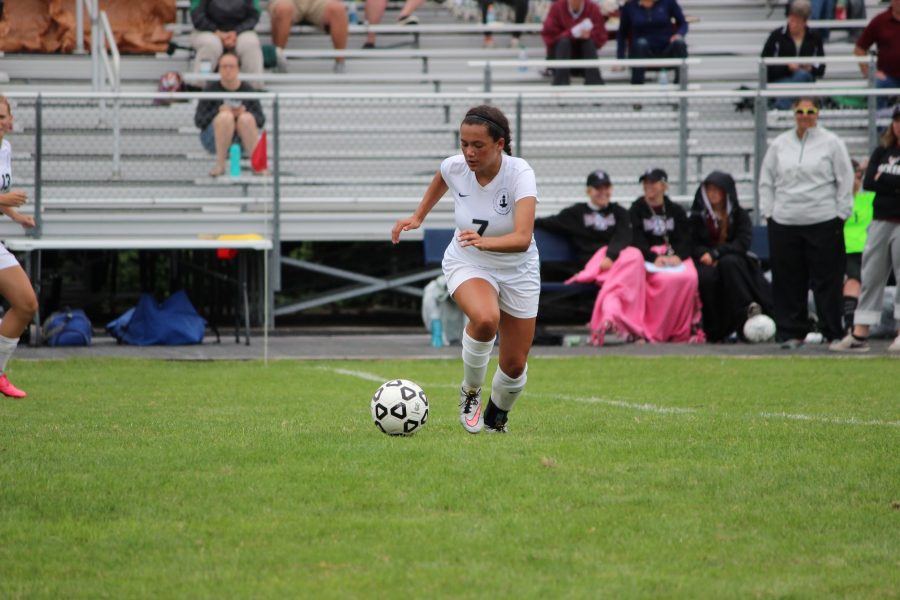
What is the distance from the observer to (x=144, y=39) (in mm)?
21797

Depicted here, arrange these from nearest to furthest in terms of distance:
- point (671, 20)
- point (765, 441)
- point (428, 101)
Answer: point (765, 441) < point (428, 101) < point (671, 20)

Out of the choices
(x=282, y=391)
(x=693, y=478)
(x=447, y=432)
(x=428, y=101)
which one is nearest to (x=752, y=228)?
(x=428, y=101)

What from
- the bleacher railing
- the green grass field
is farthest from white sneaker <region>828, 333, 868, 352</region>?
the green grass field

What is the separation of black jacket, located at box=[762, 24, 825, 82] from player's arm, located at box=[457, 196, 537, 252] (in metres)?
13.6

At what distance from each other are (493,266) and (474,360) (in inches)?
21.3

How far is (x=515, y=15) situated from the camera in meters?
23.1

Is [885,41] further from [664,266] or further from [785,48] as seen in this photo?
[664,266]

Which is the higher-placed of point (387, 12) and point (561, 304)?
point (387, 12)

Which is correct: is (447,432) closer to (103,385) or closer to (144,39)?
(103,385)

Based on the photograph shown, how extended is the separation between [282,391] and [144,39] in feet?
40.5

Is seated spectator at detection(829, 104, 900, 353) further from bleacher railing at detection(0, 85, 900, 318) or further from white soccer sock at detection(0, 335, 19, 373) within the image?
white soccer sock at detection(0, 335, 19, 373)

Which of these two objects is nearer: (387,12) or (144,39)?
(144,39)

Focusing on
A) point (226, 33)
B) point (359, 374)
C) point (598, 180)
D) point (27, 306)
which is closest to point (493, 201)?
point (27, 306)

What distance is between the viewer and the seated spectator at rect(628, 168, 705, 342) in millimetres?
16219
